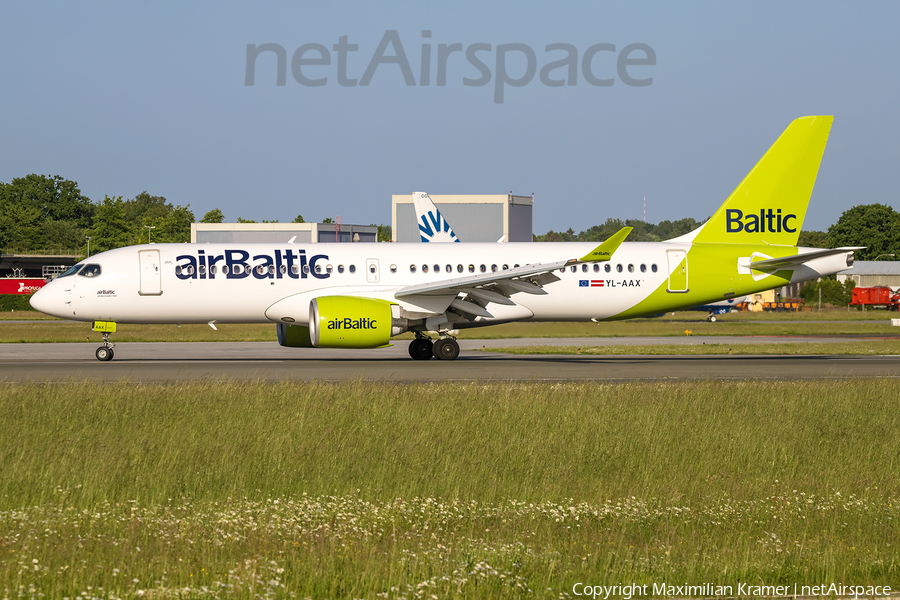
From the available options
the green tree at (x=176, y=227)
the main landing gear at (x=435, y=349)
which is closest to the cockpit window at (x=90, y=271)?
the main landing gear at (x=435, y=349)

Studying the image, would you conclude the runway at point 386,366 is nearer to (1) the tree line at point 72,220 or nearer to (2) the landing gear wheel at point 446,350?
(2) the landing gear wheel at point 446,350

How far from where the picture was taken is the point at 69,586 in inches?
231

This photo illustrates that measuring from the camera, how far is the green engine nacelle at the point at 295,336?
26.3 metres

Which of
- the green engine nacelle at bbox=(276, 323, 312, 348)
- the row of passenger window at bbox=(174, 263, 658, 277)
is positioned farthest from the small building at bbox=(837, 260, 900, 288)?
the green engine nacelle at bbox=(276, 323, 312, 348)

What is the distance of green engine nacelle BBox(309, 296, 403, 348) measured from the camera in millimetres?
23797

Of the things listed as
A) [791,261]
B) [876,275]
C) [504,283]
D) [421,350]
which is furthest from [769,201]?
[876,275]

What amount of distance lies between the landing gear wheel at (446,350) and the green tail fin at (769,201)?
8919 mm

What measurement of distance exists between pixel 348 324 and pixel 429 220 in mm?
24883

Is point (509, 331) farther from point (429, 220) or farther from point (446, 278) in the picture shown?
point (446, 278)

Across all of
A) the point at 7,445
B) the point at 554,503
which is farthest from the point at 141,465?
the point at 554,503

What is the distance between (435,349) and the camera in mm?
26797

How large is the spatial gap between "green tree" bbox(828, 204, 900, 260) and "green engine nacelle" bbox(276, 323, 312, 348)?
13086cm

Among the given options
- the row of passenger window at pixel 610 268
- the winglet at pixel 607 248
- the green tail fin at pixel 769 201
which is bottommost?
the row of passenger window at pixel 610 268

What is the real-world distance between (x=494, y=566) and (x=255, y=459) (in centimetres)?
456
